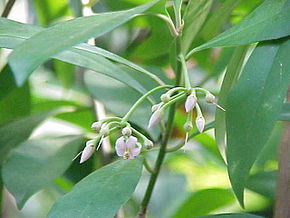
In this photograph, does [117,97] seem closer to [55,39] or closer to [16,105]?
[16,105]

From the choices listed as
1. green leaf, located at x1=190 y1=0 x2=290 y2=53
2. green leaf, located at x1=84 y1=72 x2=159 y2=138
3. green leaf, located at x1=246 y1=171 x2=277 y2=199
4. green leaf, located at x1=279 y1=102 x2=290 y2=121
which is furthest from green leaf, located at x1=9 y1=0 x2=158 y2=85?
green leaf, located at x1=246 y1=171 x2=277 y2=199

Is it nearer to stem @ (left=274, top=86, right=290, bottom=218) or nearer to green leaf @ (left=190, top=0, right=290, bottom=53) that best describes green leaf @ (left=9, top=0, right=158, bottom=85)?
green leaf @ (left=190, top=0, right=290, bottom=53)

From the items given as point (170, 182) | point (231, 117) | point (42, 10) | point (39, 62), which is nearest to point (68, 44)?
point (39, 62)

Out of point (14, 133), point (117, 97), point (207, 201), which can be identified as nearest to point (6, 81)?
point (14, 133)

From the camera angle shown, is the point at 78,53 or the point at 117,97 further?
the point at 117,97

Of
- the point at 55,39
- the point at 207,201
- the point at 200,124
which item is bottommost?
the point at 207,201

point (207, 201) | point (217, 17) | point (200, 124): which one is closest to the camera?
point (200, 124)
